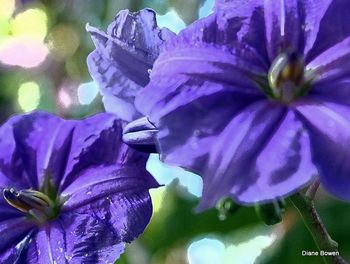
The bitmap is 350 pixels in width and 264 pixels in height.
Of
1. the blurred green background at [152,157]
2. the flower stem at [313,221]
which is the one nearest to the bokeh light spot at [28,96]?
the blurred green background at [152,157]

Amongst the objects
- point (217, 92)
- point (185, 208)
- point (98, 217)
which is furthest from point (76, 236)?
point (185, 208)

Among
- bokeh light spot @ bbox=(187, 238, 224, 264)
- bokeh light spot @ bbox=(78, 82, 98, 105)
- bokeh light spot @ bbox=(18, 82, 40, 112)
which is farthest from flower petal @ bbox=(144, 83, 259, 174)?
bokeh light spot @ bbox=(18, 82, 40, 112)

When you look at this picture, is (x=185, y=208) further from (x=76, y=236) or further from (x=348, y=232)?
(x=76, y=236)

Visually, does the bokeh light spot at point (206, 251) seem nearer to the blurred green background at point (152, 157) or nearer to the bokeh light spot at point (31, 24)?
the blurred green background at point (152, 157)

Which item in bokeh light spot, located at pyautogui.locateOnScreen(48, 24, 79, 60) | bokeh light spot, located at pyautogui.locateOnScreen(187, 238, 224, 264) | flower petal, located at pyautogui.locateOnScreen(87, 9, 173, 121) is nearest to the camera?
flower petal, located at pyautogui.locateOnScreen(87, 9, 173, 121)

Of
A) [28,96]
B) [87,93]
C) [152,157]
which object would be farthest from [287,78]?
[28,96]

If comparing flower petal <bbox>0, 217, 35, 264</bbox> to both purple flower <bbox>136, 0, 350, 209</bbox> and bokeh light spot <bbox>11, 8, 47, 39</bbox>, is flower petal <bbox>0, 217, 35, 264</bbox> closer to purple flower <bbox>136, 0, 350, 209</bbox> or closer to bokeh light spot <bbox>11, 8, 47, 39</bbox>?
purple flower <bbox>136, 0, 350, 209</bbox>
